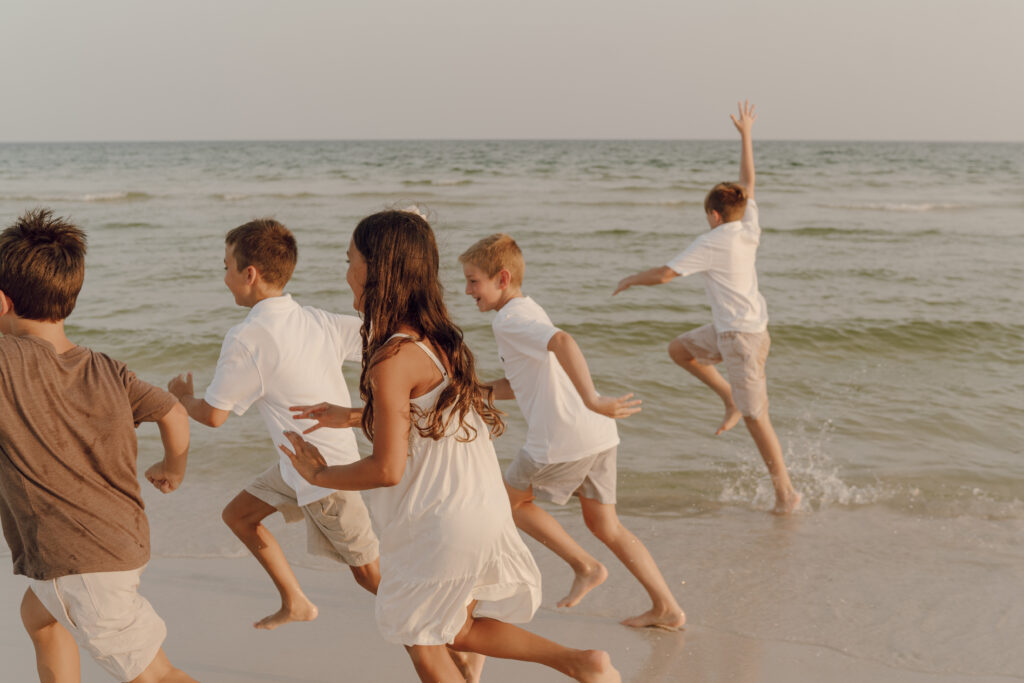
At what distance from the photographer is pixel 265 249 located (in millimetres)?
3328

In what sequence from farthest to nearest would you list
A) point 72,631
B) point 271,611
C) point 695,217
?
1. point 695,217
2. point 271,611
3. point 72,631

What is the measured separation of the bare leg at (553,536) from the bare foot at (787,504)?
1.85 metres

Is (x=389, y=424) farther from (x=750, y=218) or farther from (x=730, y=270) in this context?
(x=750, y=218)

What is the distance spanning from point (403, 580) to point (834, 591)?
8.11 feet

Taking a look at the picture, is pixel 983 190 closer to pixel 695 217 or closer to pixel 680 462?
pixel 695 217

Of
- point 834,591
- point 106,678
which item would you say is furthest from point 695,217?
point 106,678

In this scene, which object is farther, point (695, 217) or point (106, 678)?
point (695, 217)

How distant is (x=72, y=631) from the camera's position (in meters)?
2.45

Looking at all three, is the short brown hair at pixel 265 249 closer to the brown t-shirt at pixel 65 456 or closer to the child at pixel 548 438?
the child at pixel 548 438

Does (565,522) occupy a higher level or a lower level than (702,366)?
lower

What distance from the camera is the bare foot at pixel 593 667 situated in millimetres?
2670

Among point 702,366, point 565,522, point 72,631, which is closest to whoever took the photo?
point 72,631

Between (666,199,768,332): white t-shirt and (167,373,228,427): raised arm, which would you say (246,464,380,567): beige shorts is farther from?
(666,199,768,332): white t-shirt

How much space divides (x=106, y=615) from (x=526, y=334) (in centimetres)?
164
